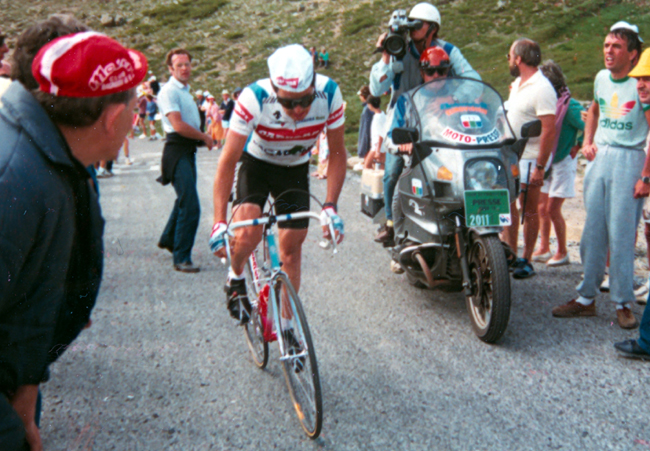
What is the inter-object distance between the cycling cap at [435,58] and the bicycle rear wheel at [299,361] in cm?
282

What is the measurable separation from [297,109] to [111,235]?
555 cm

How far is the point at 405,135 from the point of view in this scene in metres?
4.61

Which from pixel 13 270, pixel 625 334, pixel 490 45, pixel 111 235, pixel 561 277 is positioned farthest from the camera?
pixel 490 45

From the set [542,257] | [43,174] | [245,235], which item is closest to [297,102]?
[245,235]

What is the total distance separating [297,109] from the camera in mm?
3328

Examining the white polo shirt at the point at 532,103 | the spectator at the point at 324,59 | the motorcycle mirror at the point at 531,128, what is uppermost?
the spectator at the point at 324,59

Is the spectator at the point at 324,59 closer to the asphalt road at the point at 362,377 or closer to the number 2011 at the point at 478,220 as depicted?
the asphalt road at the point at 362,377

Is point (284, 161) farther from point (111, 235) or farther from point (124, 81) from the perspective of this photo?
point (111, 235)

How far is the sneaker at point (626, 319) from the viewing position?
4484 millimetres

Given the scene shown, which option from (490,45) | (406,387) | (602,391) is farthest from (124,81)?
(490,45)

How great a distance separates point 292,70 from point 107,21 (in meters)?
70.5

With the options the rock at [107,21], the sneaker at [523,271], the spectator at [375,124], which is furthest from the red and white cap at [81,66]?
the rock at [107,21]

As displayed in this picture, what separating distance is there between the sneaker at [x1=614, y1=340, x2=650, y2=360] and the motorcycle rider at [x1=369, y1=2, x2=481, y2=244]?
7.54 ft

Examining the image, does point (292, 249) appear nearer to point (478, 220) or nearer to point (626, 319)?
point (478, 220)
